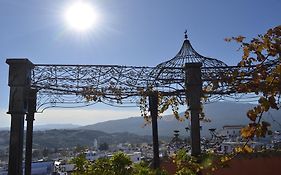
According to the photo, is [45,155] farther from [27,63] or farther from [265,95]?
[265,95]

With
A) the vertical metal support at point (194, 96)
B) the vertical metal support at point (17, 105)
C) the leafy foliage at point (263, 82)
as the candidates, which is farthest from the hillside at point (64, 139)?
the leafy foliage at point (263, 82)

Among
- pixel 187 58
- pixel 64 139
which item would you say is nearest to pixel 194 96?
pixel 187 58

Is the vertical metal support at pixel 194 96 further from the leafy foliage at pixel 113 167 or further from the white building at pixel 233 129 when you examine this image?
the leafy foliage at pixel 113 167

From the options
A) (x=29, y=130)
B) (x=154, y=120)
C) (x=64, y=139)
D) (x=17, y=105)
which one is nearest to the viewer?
(x=17, y=105)

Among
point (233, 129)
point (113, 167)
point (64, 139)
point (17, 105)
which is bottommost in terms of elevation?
point (64, 139)

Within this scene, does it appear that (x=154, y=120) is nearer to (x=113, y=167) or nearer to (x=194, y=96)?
(x=194, y=96)

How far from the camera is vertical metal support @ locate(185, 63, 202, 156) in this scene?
6258 millimetres

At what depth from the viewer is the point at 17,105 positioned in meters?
6.21

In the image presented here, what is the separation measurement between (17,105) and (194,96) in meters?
3.18

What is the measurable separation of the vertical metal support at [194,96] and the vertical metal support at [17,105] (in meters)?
2.96

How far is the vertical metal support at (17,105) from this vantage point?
6094mm

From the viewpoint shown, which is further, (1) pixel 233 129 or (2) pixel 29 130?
(1) pixel 233 129

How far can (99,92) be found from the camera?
746 centimetres

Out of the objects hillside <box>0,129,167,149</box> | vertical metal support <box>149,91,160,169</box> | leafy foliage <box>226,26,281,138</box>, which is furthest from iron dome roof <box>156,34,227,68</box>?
hillside <box>0,129,167,149</box>
